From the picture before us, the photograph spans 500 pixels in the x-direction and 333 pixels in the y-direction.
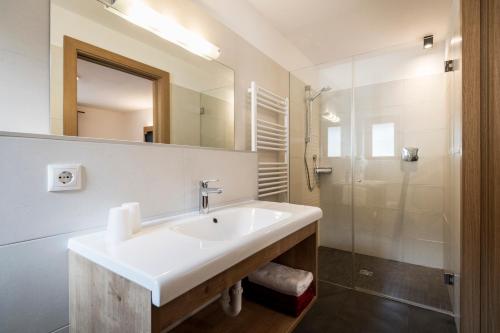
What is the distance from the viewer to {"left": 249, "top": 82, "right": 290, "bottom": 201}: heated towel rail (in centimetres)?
186

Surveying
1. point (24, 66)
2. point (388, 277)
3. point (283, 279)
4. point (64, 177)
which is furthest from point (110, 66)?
point (388, 277)

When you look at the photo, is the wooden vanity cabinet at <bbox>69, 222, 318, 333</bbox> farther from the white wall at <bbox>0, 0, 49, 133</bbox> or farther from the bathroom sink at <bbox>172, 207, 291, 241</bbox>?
the white wall at <bbox>0, 0, 49, 133</bbox>

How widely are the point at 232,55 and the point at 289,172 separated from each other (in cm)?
125

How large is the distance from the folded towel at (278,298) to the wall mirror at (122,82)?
1.02 m

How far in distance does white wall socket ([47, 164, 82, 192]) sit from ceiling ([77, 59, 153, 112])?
0.28 meters

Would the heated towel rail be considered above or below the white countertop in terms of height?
above

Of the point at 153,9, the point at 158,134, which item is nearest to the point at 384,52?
the point at 153,9

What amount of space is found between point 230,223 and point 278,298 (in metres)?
0.60

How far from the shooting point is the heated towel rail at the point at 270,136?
186 centimetres

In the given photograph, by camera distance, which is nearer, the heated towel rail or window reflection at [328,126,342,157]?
the heated towel rail

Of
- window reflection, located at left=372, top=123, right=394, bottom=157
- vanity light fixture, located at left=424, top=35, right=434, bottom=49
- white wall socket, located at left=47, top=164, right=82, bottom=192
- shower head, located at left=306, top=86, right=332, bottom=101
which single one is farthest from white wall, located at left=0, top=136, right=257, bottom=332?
vanity light fixture, located at left=424, top=35, right=434, bottom=49

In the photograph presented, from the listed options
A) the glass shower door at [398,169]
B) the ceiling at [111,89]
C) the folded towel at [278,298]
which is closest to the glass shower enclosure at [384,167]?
the glass shower door at [398,169]

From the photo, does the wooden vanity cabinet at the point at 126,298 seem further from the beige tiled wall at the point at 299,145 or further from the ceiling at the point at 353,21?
the ceiling at the point at 353,21

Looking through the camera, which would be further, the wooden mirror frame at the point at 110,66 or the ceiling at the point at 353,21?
the ceiling at the point at 353,21
